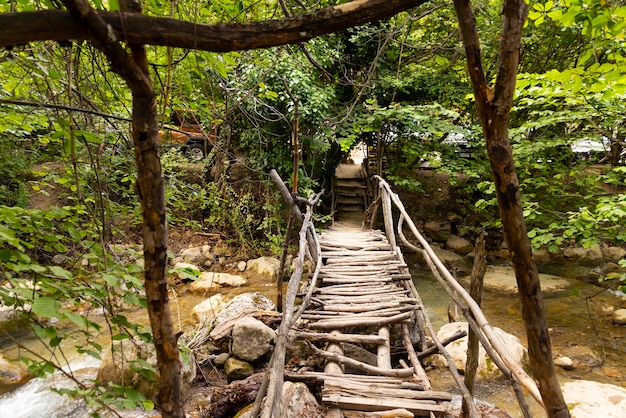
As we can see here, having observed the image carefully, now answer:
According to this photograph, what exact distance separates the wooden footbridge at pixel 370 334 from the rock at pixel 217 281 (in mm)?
2350

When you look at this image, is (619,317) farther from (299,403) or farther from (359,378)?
(299,403)

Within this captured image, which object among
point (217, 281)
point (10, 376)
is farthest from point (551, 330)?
point (10, 376)

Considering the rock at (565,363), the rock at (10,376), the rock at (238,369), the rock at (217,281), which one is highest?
the rock at (217,281)

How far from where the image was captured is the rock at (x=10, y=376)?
4082 millimetres

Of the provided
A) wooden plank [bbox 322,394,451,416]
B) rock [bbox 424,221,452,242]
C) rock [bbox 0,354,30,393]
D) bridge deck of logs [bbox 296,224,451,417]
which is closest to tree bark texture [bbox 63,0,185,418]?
wooden plank [bbox 322,394,451,416]

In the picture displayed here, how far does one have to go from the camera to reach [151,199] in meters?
1.04

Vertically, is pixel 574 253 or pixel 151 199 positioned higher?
pixel 151 199

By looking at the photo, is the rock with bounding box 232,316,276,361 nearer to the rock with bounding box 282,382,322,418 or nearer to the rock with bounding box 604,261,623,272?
the rock with bounding box 282,382,322,418

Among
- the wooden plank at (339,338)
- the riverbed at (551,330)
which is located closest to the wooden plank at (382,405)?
the wooden plank at (339,338)

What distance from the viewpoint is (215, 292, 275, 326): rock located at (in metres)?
4.84

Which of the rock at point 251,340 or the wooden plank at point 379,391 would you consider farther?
the rock at point 251,340

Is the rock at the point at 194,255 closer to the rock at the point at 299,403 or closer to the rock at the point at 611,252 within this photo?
the rock at the point at 299,403

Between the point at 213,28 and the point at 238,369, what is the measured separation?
398 centimetres

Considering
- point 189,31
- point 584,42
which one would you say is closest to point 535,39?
point 584,42
